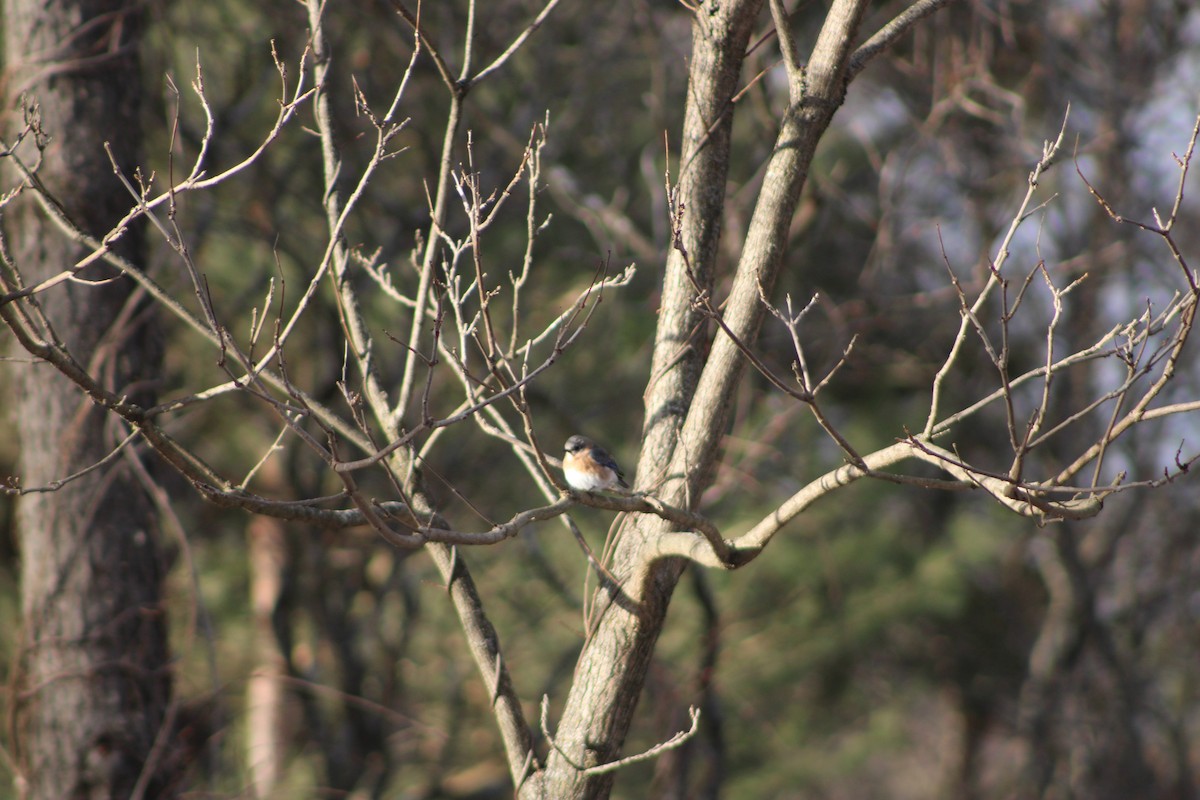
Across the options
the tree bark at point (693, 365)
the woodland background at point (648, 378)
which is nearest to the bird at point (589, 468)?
the tree bark at point (693, 365)

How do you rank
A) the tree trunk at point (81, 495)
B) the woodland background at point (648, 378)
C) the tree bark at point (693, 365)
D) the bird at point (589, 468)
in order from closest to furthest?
the tree bark at point (693, 365)
the bird at point (589, 468)
the tree trunk at point (81, 495)
the woodland background at point (648, 378)

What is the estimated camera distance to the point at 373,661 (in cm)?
766

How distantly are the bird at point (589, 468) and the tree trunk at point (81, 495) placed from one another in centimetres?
150

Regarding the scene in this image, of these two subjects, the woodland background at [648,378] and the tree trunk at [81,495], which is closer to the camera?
the tree trunk at [81,495]

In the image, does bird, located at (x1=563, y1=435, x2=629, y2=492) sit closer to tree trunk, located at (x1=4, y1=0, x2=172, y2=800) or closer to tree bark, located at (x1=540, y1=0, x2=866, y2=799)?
tree bark, located at (x1=540, y1=0, x2=866, y2=799)

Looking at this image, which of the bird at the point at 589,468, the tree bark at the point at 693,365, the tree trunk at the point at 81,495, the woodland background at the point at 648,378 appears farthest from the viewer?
the woodland background at the point at 648,378

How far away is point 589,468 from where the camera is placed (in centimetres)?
321

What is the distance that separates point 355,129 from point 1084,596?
18.9 ft

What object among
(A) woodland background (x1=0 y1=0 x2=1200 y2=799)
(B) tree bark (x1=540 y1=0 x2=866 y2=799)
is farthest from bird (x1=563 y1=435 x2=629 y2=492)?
(A) woodland background (x1=0 y1=0 x2=1200 y2=799)

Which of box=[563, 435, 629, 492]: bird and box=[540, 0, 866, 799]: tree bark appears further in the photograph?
box=[563, 435, 629, 492]: bird

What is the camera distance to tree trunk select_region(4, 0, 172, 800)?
3533mm

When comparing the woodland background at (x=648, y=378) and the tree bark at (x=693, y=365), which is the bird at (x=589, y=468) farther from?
the woodland background at (x=648, y=378)

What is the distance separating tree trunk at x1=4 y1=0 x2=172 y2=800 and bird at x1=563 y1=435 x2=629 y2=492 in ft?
4.91

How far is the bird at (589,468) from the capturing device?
3.12 m
